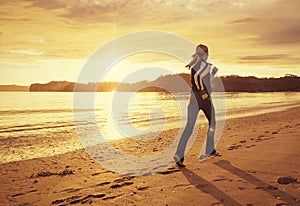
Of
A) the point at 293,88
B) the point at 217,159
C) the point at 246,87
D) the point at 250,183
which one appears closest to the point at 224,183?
the point at 250,183

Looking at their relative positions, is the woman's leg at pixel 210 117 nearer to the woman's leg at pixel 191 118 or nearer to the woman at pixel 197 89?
the woman at pixel 197 89

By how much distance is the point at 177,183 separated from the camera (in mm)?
5695

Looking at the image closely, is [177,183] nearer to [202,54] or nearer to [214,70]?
[214,70]

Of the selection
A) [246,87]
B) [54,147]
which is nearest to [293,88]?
[246,87]

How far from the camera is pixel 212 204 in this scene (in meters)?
4.52

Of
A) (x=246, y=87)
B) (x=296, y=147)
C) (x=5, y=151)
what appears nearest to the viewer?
(x=296, y=147)

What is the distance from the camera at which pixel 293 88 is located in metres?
191

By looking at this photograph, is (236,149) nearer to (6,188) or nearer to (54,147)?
(6,188)

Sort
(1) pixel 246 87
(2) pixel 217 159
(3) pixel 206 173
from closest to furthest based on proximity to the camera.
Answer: (3) pixel 206 173, (2) pixel 217 159, (1) pixel 246 87

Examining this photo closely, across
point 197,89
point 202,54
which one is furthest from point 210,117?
point 202,54

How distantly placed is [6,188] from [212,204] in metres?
4.19

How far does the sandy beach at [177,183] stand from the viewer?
482 centimetres

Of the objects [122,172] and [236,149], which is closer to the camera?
[122,172]

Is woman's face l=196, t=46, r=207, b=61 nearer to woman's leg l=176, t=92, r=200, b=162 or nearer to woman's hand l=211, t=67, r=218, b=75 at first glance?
woman's hand l=211, t=67, r=218, b=75
